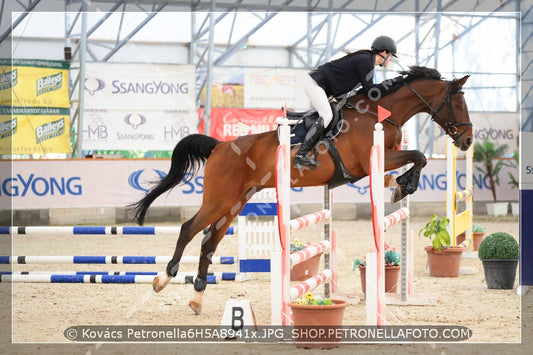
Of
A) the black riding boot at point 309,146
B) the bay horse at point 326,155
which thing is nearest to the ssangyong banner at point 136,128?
the bay horse at point 326,155

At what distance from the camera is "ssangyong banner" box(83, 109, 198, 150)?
559 inches

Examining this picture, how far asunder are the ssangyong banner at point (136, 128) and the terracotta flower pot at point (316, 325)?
35.4 ft

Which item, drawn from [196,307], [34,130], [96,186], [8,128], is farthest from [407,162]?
[8,128]

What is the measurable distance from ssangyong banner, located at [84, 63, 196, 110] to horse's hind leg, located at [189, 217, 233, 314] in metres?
9.83

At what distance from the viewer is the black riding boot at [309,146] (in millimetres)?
4496

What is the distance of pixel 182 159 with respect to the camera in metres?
5.18

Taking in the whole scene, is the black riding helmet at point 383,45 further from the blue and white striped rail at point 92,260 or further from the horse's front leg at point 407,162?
the blue and white striped rail at point 92,260

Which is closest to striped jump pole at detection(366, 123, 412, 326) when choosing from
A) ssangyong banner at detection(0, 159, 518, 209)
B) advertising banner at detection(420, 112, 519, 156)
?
ssangyong banner at detection(0, 159, 518, 209)

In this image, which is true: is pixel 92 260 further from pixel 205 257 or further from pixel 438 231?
pixel 438 231

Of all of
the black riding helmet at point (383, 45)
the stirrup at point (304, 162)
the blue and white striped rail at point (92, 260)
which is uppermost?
the black riding helmet at point (383, 45)

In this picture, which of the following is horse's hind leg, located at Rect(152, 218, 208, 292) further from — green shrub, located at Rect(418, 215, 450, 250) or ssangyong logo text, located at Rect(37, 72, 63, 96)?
ssangyong logo text, located at Rect(37, 72, 63, 96)

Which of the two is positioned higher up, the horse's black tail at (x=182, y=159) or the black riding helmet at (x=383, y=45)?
the black riding helmet at (x=383, y=45)

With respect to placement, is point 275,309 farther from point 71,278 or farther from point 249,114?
point 249,114

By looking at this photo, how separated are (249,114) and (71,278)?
36.3 ft
